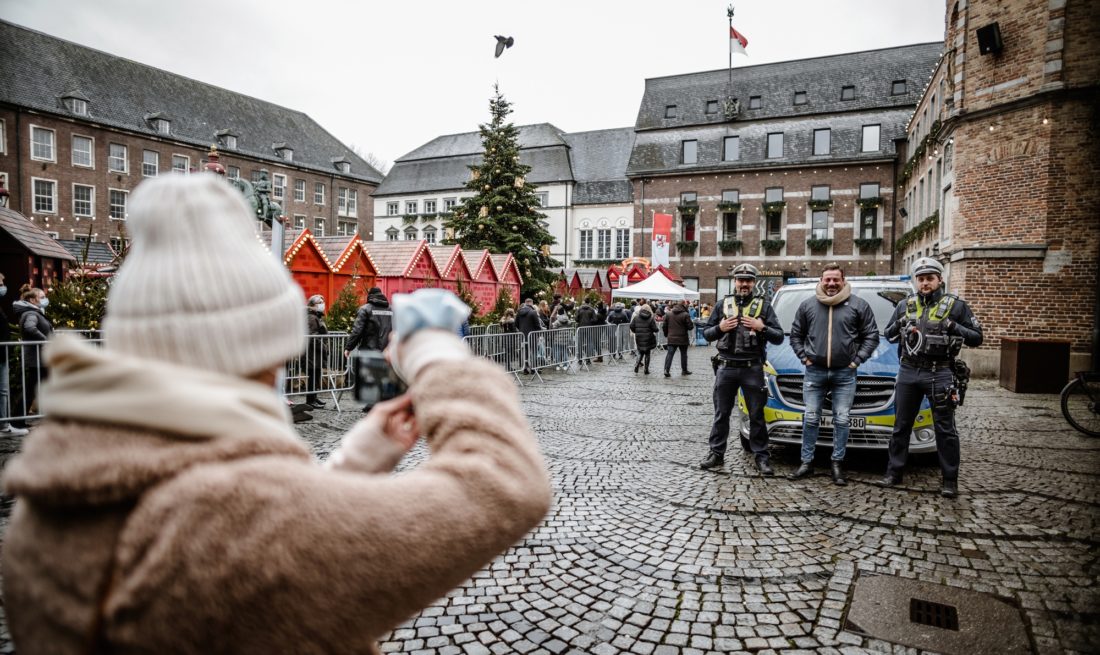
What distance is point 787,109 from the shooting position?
3678cm

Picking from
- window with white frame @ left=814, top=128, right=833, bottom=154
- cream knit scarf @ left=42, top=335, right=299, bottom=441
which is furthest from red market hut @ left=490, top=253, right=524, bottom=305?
cream knit scarf @ left=42, top=335, right=299, bottom=441

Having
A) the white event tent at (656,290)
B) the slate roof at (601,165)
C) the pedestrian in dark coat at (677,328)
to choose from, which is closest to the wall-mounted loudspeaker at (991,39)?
the pedestrian in dark coat at (677,328)

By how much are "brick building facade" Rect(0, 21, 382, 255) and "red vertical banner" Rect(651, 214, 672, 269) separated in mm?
22567

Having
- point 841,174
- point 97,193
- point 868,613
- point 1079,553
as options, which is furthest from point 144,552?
point 97,193

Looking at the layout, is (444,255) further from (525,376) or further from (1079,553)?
(1079,553)

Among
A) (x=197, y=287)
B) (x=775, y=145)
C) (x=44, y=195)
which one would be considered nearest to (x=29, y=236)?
(x=197, y=287)

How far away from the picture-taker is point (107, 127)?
1508 inches

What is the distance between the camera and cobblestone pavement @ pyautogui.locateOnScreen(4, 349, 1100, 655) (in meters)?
3.22

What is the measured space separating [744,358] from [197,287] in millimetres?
5900

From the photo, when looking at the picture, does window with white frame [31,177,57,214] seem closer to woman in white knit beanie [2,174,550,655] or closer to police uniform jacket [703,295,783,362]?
police uniform jacket [703,295,783,362]

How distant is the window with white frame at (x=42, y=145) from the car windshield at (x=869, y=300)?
43953 millimetres

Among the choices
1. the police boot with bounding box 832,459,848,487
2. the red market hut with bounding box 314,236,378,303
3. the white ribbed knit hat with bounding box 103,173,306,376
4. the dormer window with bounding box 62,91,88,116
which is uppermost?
the dormer window with bounding box 62,91,88,116

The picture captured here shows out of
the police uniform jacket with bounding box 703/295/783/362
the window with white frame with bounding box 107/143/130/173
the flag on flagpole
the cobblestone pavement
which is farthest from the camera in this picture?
the window with white frame with bounding box 107/143/130/173

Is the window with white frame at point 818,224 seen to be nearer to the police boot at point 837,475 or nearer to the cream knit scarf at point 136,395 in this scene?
the police boot at point 837,475
